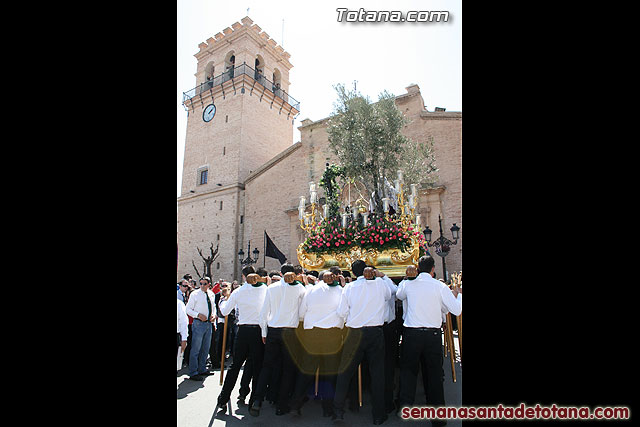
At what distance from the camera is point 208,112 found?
93.5ft

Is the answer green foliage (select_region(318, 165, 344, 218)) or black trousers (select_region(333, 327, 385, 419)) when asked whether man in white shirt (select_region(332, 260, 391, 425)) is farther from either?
green foliage (select_region(318, 165, 344, 218))

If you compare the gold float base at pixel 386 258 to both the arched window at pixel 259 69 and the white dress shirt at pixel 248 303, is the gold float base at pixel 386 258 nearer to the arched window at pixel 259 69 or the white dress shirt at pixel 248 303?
the white dress shirt at pixel 248 303

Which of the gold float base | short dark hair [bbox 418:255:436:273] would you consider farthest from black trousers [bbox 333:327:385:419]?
the gold float base

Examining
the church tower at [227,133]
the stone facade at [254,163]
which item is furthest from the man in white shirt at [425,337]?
the church tower at [227,133]

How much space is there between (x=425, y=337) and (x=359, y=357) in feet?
3.08

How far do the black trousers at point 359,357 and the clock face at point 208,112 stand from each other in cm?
2577

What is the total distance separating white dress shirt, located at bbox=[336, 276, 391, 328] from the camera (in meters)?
5.21

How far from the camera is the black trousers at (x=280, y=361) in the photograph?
529 centimetres

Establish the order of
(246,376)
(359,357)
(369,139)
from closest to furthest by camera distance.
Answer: (359,357) → (246,376) → (369,139)

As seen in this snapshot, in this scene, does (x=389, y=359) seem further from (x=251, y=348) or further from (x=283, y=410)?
(x=251, y=348)

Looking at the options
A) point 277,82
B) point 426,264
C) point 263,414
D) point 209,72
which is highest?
point 209,72

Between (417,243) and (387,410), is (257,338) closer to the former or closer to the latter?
(387,410)

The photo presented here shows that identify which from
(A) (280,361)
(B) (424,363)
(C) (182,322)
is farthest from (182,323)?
(B) (424,363)
